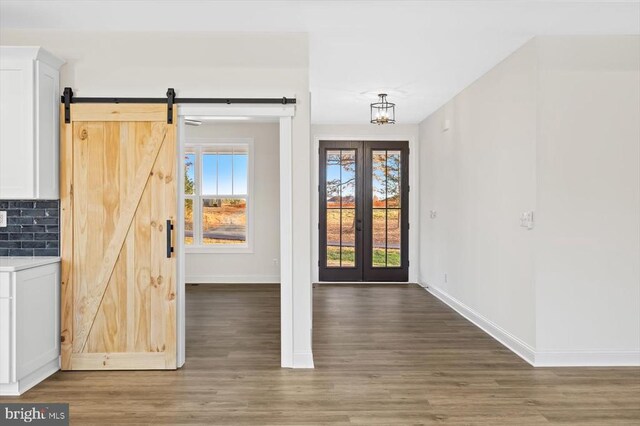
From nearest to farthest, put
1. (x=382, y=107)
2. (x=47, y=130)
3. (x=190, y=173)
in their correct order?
(x=47, y=130)
(x=382, y=107)
(x=190, y=173)

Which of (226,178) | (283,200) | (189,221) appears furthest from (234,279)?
(283,200)

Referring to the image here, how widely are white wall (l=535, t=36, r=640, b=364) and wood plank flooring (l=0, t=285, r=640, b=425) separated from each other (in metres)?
0.32

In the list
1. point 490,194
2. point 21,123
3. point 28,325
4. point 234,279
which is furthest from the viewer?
point 234,279

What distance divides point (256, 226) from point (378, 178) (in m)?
2.16

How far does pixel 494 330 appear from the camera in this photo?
15.4 ft

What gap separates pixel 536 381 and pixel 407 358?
993 mm

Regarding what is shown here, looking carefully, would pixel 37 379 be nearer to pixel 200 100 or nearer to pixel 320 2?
pixel 200 100

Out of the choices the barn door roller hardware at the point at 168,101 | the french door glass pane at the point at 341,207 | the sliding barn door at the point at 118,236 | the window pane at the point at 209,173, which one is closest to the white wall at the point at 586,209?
the barn door roller hardware at the point at 168,101

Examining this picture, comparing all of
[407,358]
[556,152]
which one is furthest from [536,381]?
[556,152]

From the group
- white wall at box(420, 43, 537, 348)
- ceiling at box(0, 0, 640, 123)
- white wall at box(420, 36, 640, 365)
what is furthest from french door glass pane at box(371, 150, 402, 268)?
white wall at box(420, 36, 640, 365)

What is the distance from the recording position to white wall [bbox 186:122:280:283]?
7.93 metres

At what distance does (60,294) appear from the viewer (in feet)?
12.2

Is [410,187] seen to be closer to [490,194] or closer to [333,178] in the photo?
[333,178]

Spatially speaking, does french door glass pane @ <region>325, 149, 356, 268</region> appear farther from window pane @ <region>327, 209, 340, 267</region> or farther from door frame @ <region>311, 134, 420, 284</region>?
door frame @ <region>311, 134, 420, 284</region>
